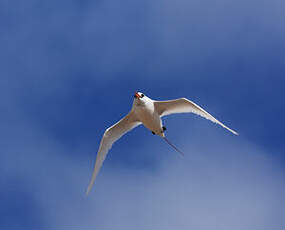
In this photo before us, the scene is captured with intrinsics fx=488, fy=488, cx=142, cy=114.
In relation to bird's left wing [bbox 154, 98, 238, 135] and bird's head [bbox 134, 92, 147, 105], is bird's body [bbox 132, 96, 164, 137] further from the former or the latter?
bird's left wing [bbox 154, 98, 238, 135]

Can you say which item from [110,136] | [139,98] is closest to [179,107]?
[139,98]

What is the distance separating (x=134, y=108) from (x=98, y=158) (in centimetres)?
551

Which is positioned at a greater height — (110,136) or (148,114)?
(148,114)

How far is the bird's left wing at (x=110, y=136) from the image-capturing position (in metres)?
39.2

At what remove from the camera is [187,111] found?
37.1 m

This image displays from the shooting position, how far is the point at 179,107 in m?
37.3

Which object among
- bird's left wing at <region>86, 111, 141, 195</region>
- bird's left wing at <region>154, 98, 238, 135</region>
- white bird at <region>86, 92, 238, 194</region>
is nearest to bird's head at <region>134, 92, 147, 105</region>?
white bird at <region>86, 92, 238, 194</region>

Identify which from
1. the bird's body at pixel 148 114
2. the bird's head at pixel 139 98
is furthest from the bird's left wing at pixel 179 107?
the bird's head at pixel 139 98

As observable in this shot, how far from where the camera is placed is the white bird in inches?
1428

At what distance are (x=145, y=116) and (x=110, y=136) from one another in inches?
174

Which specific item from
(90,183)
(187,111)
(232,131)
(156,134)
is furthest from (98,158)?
(232,131)

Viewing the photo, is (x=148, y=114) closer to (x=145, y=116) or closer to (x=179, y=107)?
(x=145, y=116)

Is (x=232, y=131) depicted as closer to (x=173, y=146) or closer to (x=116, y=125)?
(x=173, y=146)

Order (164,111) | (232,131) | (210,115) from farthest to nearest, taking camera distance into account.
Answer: (164,111) → (210,115) → (232,131)
